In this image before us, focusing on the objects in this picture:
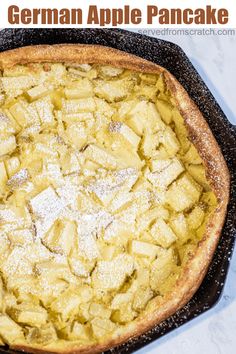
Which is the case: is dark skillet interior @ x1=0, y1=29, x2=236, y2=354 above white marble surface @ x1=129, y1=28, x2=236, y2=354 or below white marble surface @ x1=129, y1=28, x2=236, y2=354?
above

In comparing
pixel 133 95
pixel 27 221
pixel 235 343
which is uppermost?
pixel 133 95

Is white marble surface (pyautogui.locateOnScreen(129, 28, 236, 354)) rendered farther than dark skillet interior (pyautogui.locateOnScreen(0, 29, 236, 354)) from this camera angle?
Yes

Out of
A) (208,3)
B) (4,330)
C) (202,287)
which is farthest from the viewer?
(208,3)

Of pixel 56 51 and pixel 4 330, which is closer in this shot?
pixel 4 330

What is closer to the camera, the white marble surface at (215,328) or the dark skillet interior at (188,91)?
the dark skillet interior at (188,91)

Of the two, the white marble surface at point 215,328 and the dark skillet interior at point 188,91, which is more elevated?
the dark skillet interior at point 188,91

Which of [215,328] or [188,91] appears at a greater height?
[188,91]

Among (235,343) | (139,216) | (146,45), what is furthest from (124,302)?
Result: (146,45)

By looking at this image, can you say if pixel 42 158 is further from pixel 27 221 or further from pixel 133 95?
pixel 133 95
